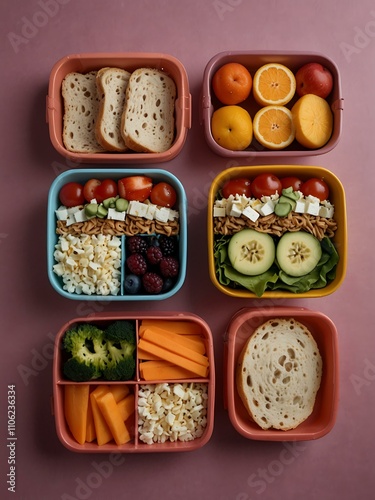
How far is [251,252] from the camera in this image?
1980 mm

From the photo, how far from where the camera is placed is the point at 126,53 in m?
2.06

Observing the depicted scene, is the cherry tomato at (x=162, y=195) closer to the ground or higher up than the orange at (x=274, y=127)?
closer to the ground

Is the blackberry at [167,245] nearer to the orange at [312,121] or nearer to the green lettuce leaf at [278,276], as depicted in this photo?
the green lettuce leaf at [278,276]

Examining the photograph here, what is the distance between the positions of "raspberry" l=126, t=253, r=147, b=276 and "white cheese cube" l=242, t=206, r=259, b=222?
45cm

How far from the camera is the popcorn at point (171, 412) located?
200 centimetres

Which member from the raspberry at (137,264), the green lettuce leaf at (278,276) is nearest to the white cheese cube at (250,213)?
the green lettuce leaf at (278,276)

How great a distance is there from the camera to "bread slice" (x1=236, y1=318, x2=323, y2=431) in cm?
205

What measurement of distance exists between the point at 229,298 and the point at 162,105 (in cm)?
89

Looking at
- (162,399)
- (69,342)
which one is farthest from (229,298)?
(69,342)

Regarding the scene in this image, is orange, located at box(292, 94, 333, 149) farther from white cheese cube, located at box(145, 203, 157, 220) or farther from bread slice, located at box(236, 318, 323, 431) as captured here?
bread slice, located at box(236, 318, 323, 431)

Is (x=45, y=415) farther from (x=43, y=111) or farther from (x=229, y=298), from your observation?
(x=43, y=111)

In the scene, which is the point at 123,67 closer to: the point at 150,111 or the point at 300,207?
the point at 150,111

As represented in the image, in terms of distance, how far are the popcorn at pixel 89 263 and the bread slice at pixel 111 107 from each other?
39 cm

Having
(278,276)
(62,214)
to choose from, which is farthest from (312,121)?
(62,214)
